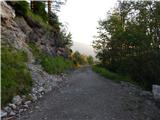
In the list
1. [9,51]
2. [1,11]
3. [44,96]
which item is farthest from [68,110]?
[1,11]

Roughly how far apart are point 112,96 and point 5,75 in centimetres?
501

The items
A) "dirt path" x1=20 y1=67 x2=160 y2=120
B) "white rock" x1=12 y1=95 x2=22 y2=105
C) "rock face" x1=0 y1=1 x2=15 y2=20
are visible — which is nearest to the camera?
"dirt path" x1=20 y1=67 x2=160 y2=120

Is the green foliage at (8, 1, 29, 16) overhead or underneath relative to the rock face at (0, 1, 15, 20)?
overhead

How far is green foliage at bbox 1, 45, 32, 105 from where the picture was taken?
1074 cm

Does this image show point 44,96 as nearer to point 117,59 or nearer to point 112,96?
point 112,96

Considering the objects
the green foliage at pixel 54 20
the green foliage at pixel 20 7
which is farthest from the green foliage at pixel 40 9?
the green foliage at pixel 20 7

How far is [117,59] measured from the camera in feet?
95.0

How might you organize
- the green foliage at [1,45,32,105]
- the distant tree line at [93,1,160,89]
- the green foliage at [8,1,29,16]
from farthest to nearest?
the green foliage at [8,1,29,16] → the distant tree line at [93,1,160,89] → the green foliage at [1,45,32,105]

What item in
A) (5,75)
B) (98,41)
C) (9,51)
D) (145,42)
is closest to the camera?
(5,75)

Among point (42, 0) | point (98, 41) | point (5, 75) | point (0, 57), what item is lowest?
point (5, 75)

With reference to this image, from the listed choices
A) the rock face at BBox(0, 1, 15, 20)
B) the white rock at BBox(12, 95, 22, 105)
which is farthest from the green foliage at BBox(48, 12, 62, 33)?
the white rock at BBox(12, 95, 22, 105)

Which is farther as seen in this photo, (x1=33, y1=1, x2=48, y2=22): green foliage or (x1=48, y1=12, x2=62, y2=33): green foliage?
(x1=48, y1=12, x2=62, y2=33): green foliage

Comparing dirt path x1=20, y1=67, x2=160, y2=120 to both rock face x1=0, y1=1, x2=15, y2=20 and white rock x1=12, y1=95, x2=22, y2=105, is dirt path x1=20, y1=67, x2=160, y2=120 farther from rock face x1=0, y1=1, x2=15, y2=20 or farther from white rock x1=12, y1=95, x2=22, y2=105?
rock face x1=0, y1=1, x2=15, y2=20

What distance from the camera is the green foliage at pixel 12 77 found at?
35.2 feet
